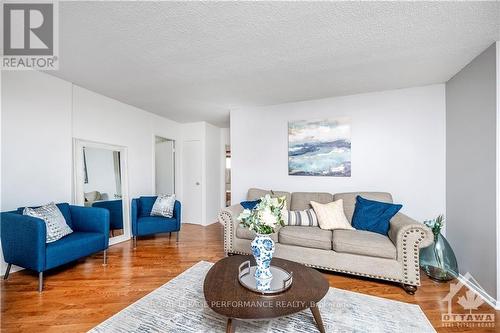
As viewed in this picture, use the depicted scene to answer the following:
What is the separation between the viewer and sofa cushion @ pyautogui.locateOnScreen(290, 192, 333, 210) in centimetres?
316

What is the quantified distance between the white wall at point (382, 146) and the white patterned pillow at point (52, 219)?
2.66m

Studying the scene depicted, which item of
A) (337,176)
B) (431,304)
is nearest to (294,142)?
(337,176)

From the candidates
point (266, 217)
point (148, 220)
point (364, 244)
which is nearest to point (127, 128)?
point (148, 220)

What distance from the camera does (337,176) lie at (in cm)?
339

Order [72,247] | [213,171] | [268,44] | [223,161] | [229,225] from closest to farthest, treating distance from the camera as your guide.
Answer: [268,44], [72,247], [229,225], [213,171], [223,161]

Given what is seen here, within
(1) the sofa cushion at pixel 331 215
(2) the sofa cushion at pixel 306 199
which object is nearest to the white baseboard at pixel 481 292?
(1) the sofa cushion at pixel 331 215

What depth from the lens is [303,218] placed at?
2.90 metres

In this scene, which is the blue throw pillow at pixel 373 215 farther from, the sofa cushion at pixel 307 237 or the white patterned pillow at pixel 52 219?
the white patterned pillow at pixel 52 219

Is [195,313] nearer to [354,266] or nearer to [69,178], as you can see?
[354,266]

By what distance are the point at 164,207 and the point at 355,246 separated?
9.69ft

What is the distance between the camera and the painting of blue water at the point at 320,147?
3369 mm

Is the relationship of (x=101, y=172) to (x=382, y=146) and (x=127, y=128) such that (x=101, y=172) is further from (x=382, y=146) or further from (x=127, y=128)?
(x=382, y=146)

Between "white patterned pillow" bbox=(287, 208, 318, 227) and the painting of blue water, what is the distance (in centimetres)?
81

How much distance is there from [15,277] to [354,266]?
12.1ft
